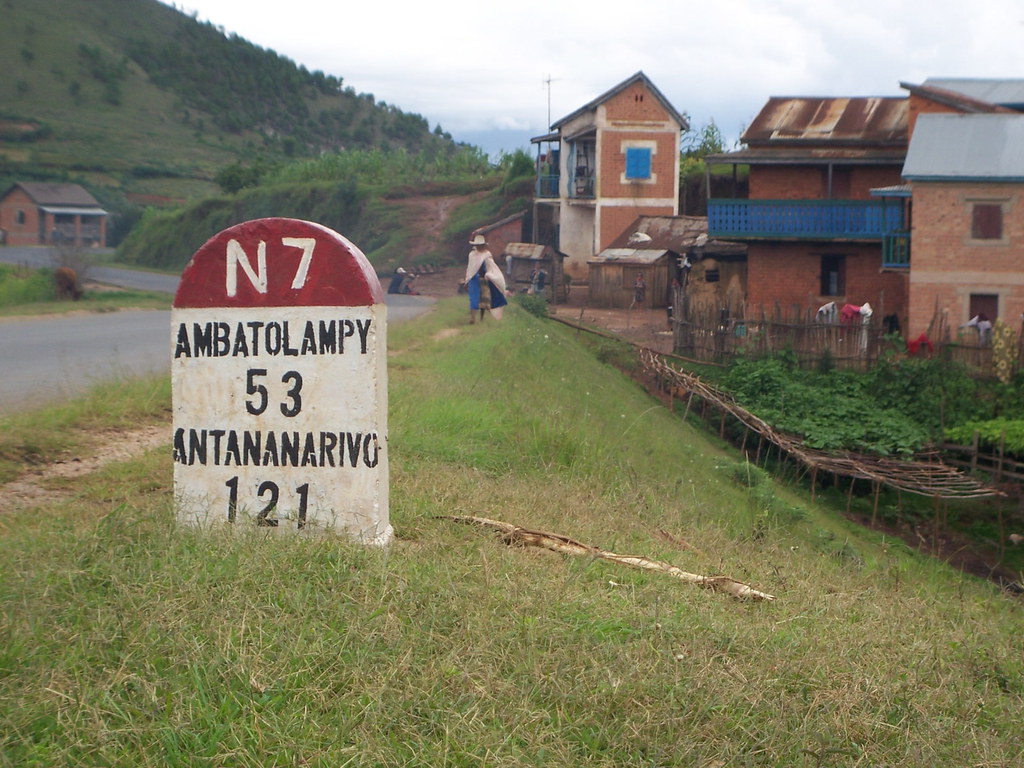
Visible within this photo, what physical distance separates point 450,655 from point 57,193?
62.3m

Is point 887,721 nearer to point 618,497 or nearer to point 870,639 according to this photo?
point 870,639

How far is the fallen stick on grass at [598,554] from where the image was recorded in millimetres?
5719

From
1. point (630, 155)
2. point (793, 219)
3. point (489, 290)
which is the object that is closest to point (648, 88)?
point (630, 155)

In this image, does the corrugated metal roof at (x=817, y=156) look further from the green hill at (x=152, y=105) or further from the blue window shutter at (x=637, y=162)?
the green hill at (x=152, y=105)

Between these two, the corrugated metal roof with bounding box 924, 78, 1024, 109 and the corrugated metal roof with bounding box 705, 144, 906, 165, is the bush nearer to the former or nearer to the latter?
the corrugated metal roof with bounding box 705, 144, 906, 165

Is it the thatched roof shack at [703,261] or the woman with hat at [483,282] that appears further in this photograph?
the thatched roof shack at [703,261]

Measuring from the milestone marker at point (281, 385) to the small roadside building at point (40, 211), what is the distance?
5775cm

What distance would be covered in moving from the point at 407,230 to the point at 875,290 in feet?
86.8

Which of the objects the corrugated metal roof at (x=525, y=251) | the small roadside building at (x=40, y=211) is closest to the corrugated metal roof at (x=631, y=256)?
the corrugated metal roof at (x=525, y=251)

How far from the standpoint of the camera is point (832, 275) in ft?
102

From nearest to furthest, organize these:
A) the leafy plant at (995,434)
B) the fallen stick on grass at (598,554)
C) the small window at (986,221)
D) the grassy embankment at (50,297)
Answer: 1. the fallen stick on grass at (598,554)
2. the leafy plant at (995,434)
3. the small window at (986,221)
4. the grassy embankment at (50,297)

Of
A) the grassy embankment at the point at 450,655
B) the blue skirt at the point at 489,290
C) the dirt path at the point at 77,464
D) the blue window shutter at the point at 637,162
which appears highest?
the blue window shutter at the point at 637,162

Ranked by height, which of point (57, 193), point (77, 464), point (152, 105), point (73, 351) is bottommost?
point (77, 464)

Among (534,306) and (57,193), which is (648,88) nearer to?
(534,306)
